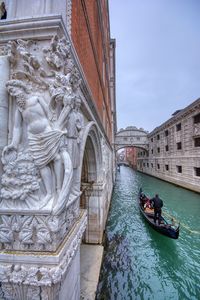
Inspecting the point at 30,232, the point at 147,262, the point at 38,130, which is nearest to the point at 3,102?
the point at 38,130

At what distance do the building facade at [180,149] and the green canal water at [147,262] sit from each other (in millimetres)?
7726

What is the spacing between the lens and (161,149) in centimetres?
2519

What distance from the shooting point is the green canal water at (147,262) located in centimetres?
431

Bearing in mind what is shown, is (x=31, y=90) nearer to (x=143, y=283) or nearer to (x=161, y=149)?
(x=143, y=283)

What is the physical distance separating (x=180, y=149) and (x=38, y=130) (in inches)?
779

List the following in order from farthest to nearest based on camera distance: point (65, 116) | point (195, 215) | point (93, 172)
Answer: point (195, 215)
point (93, 172)
point (65, 116)

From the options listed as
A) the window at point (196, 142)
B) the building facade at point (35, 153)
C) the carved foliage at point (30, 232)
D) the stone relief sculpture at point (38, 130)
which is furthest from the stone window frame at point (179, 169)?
the carved foliage at point (30, 232)

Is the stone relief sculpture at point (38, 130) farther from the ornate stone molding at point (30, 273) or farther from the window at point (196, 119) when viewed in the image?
the window at point (196, 119)

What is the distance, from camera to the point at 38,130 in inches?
78.7

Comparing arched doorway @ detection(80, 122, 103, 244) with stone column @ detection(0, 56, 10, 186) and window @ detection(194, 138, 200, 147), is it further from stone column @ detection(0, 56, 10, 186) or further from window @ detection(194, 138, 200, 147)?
window @ detection(194, 138, 200, 147)

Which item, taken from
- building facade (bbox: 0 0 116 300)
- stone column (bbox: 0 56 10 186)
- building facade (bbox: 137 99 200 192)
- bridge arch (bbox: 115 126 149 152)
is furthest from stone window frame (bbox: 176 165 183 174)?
stone column (bbox: 0 56 10 186)

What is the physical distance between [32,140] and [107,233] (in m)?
6.86

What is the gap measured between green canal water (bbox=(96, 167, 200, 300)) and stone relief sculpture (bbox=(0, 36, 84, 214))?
149 inches

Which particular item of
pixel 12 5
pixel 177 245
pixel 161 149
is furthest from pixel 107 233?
pixel 161 149
